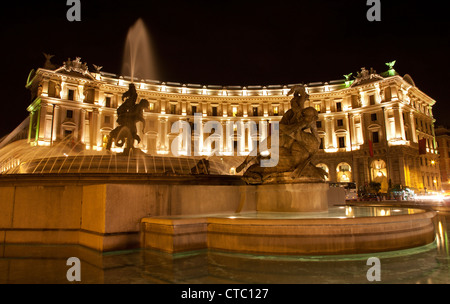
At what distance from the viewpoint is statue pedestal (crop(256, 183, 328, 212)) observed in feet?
26.0

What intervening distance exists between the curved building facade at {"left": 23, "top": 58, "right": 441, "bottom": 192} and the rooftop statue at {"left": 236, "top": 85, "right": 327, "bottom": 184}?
3671 centimetres

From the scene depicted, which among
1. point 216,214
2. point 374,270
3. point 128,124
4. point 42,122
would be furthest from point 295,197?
point 42,122

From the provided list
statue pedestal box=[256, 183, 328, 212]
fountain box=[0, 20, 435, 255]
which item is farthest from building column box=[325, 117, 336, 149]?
statue pedestal box=[256, 183, 328, 212]

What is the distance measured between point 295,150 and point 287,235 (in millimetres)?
3467

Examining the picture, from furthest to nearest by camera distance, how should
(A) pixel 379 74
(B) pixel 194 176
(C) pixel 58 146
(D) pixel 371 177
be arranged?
1. (A) pixel 379 74
2. (D) pixel 371 177
3. (C) pixel 58 146
4. (B) pixel 194 176

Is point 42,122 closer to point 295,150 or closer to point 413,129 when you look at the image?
point 295,150

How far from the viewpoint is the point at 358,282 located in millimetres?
3928

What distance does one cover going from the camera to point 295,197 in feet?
26.0

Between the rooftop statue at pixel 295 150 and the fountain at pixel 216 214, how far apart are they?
0.09 feet

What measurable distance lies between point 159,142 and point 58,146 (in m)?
14.2

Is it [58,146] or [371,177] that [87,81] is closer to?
[58,146]

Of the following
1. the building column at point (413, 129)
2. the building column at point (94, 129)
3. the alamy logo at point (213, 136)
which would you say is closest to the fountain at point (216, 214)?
the building column at point (94, 129)

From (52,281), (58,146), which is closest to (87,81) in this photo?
(58,146)

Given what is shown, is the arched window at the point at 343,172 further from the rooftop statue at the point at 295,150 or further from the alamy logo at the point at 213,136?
the rooftop statue at the point at 295,150
